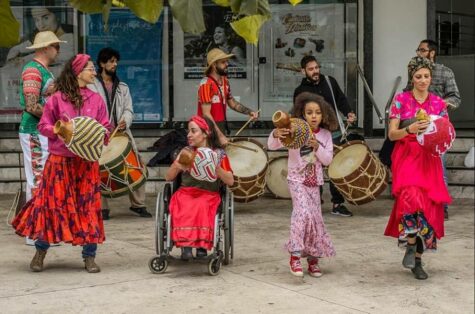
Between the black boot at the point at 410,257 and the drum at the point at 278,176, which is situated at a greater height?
the drum at the point at 278,176

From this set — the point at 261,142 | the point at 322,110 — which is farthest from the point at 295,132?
the point at 261,142

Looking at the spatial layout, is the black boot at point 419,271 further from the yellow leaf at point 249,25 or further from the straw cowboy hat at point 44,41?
the yellow leaf at point 249,25

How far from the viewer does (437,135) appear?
5.96m

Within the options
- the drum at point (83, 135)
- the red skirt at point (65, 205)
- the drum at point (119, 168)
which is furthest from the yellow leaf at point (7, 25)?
the drum at point (119, 168)

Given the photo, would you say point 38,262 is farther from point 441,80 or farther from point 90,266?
point 441,80

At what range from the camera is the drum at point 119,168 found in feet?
27.8

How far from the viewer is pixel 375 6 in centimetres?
1162

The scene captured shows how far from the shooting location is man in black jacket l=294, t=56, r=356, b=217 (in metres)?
9.07

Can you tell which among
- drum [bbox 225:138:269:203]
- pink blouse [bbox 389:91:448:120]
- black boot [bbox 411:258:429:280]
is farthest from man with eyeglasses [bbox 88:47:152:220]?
black boot [bbox 411:258:429:280]

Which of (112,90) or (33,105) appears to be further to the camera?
(112,90)

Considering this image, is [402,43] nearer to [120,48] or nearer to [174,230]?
[120,48]

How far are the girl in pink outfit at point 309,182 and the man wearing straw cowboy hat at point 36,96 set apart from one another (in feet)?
6.17

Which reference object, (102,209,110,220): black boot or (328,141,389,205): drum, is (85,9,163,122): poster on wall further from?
(328,141,389,205): drum

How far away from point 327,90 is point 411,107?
9.41ft
